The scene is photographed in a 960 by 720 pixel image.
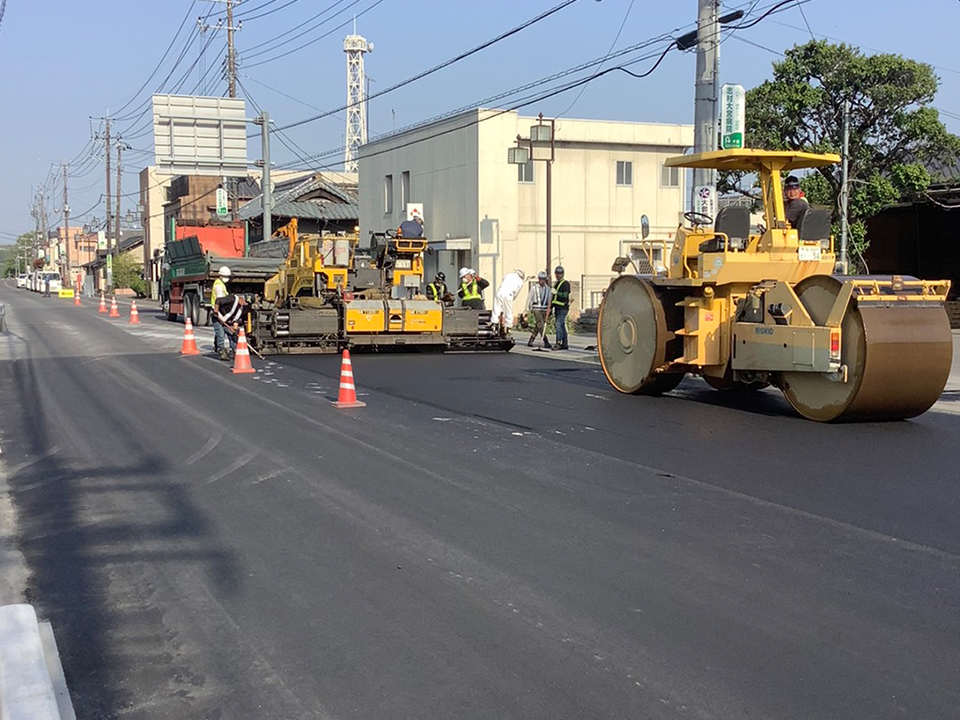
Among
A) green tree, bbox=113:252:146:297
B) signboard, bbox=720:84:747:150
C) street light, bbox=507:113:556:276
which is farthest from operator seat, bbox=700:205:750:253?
green tree, bbox=113:252:146:297

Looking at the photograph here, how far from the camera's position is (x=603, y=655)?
184 inches

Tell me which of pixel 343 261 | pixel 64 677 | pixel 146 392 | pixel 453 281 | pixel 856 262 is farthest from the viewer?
pixel 453 281

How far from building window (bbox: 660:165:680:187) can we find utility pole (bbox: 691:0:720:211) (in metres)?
18.6

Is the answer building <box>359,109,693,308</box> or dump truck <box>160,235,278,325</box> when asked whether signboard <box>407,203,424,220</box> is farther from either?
dump truck <box>160,235,278,325</box>

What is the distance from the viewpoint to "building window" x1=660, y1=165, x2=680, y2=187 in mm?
35438

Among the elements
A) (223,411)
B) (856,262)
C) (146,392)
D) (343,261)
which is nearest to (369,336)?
(343,261)

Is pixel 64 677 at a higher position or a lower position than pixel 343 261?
lower

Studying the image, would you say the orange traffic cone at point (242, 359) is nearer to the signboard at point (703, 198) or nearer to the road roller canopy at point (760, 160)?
the signboard at point (703, 198)

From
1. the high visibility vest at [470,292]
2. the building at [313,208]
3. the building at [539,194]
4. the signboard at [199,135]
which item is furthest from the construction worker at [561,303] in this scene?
the building at [313,208]

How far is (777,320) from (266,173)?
28.6 meters

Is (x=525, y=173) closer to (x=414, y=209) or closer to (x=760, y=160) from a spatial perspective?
(x=414, y=209)

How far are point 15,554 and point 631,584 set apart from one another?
377 cm

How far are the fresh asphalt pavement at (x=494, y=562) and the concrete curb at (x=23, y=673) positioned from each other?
390 mm

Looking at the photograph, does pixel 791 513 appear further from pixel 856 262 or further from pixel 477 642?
pixel 856 262
